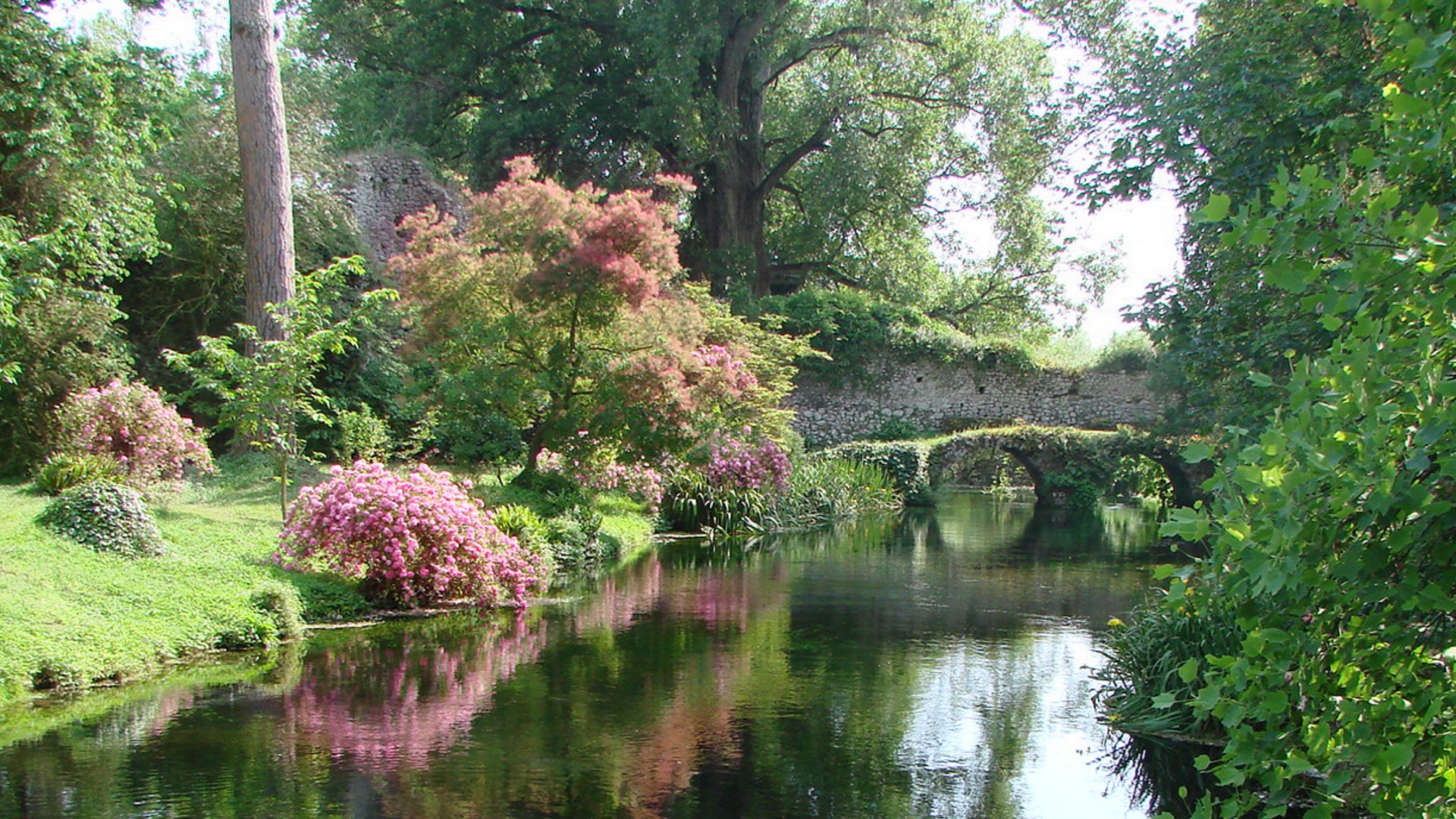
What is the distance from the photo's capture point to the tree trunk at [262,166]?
54.2 feet

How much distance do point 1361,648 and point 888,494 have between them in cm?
2345

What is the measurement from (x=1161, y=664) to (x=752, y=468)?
39.6ft

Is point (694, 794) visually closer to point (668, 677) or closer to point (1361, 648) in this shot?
point (668, 677)

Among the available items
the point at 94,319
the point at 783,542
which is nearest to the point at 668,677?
the point at 783,542

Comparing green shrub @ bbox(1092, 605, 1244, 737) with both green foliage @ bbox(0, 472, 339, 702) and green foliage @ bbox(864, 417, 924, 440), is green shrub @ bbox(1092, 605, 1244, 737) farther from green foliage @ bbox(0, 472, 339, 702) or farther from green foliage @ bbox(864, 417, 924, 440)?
green foliage @ bbox(864, 417, 924, 440)

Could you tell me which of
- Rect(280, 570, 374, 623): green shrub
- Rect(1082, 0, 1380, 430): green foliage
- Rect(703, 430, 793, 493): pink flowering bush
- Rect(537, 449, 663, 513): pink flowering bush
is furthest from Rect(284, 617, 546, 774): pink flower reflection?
Rect(703, 430, 793, 493): pink flowering bush

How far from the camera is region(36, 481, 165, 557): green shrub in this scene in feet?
33.2

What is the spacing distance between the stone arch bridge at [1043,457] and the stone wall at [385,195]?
1009 centimetres

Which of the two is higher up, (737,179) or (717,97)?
(717,97)

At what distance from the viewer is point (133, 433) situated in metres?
14.7

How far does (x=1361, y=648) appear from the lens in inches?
105

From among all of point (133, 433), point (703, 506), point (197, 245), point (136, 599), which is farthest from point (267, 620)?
point (197, 245)

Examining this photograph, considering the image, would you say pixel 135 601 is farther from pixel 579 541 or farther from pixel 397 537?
pixel 579 541

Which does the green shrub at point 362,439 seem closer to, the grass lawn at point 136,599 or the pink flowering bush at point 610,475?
the pink flowering bush at point 610,475
